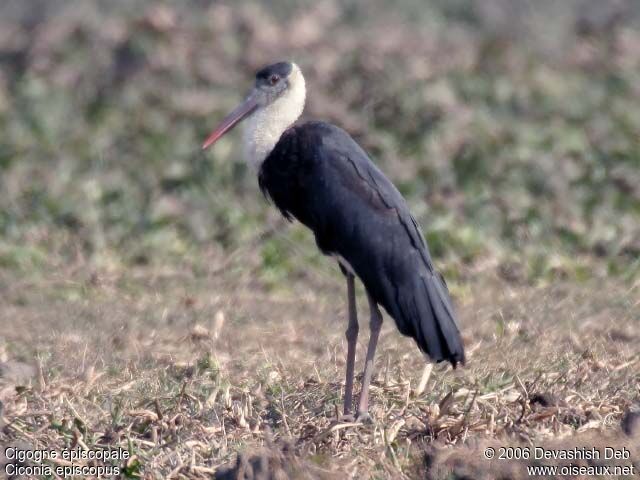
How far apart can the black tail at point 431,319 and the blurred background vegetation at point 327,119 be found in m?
2.80

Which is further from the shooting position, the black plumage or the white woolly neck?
the white woolly neck

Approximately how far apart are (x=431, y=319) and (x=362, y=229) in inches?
19.5

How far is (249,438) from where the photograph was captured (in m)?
4.86

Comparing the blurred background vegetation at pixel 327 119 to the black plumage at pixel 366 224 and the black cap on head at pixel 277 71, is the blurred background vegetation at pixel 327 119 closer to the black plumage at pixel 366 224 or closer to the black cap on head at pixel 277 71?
the black cap on head at pixel 277 71

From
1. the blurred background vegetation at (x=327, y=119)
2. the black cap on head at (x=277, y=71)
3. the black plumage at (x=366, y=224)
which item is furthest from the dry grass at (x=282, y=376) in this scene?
the black cap on head at (x=277, y=71)

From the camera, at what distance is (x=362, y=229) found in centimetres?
536

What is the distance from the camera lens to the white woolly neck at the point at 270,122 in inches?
229

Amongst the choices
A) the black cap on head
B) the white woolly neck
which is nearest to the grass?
the white woolly neck

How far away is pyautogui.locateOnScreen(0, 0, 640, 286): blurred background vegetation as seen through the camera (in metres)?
8.48

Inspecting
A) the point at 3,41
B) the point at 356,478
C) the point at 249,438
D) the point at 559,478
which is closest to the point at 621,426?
the point at 559,478

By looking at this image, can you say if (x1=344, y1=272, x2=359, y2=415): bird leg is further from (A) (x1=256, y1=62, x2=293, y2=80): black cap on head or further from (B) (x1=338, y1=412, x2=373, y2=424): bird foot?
(A) (x1=256, y1=62, x2=293, y2=80): black cap on head

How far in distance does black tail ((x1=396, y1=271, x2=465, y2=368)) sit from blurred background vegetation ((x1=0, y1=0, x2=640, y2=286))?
2.80 m

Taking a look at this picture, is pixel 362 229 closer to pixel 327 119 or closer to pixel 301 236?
pixel 301 236

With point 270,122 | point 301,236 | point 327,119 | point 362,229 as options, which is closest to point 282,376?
point 362,229
